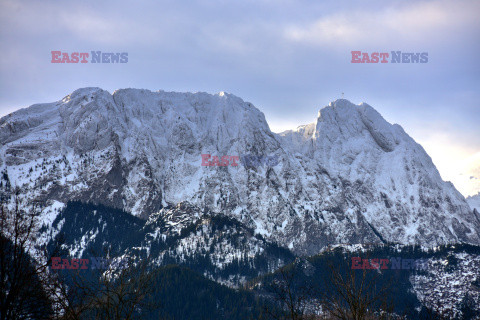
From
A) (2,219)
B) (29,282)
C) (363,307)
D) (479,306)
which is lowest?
(479,306)

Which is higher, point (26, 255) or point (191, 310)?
point (26, 255)

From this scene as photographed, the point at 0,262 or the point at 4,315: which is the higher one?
the point at 0,262

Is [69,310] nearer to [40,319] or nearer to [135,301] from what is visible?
[40,319]

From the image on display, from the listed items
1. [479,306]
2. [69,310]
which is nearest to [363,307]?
[69,310]

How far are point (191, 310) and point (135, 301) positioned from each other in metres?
159

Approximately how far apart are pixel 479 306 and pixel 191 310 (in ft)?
453

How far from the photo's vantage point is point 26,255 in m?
28.8

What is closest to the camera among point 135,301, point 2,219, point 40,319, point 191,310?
point 2,219

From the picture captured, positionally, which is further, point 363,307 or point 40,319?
point 363,307

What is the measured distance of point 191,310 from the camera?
179 metres

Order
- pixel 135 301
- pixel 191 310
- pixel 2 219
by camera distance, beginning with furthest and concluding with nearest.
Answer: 1. pixel 191 310
2. pixel 135 301
3. pixel 2 219

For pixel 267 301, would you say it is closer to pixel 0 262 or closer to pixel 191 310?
pixel 191 310

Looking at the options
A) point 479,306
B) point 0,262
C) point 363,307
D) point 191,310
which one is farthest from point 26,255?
point 479,306

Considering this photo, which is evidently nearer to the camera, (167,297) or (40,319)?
(40,319)
